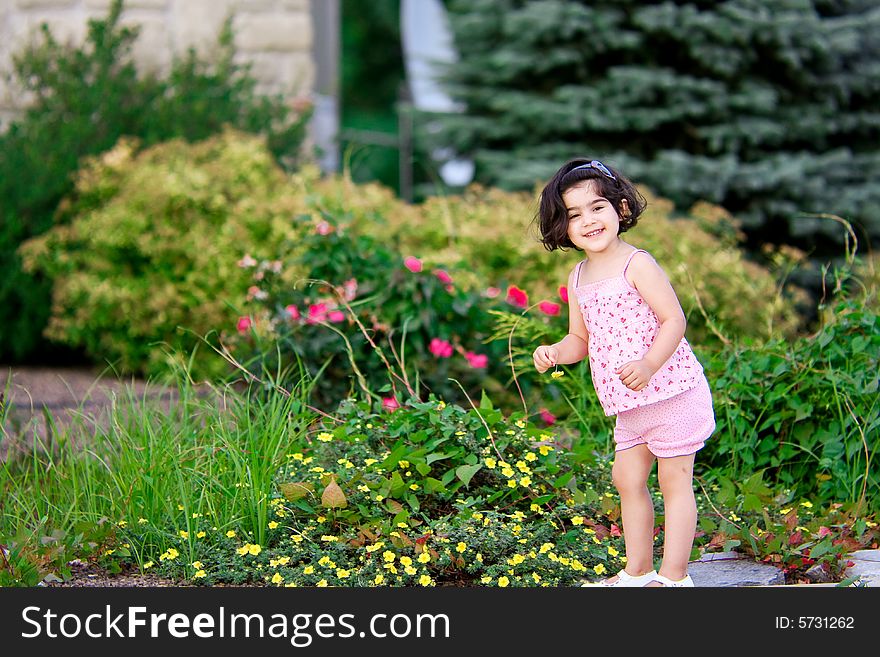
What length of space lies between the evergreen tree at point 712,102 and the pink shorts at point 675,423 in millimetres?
5362

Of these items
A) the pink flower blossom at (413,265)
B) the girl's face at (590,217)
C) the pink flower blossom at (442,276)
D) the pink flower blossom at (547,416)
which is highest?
the girl's face at (590,217)

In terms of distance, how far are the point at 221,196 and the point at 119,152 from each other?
86 centimetres

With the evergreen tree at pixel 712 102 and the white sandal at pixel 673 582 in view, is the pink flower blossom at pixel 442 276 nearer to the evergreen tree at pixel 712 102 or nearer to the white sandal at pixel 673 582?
the white sandal at pixel 673 582

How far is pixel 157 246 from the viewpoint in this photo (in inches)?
235

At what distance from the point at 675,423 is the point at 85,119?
5.06 meters

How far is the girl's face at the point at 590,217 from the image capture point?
2846 mm

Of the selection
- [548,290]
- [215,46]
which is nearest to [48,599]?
[548,290]

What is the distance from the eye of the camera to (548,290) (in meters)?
5.41

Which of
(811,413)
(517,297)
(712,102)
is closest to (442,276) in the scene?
(517,297)

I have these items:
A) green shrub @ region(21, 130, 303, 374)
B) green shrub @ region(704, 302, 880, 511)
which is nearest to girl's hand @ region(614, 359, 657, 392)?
green shrub @ region(704, 302, 880, 511)

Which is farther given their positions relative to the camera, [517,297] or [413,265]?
[517,297]

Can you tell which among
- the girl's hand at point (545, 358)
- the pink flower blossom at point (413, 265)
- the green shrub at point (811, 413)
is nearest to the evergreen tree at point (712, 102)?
the pink flower blossom at point (413, 265)

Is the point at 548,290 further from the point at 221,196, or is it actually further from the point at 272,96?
the point at 272,96

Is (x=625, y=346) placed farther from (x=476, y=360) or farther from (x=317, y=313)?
(x=317, y=313)
